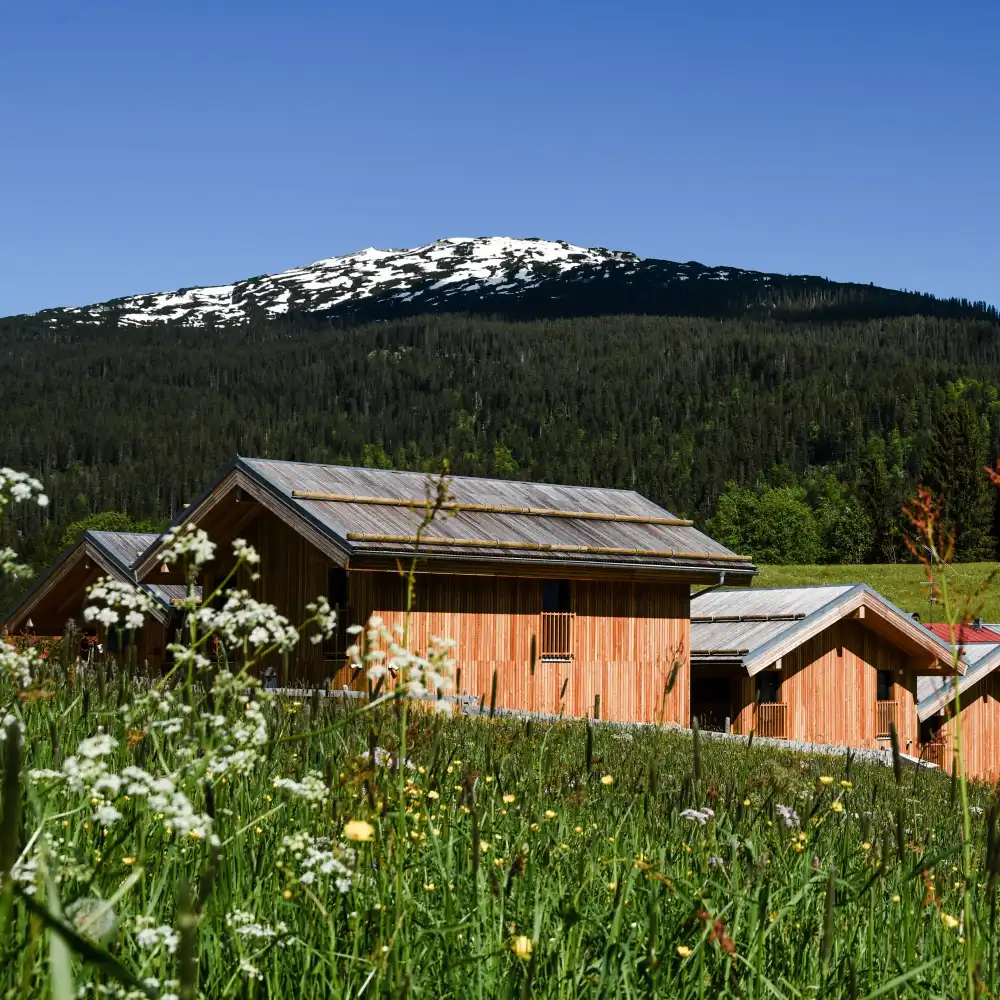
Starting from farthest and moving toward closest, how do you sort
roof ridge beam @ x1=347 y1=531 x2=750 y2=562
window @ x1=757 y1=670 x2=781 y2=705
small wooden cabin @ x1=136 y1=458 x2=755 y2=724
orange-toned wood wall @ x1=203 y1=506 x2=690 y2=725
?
window @ x1=757 y1=670 x2=781 y2=705 → orange-toned wood wall @ x1=203 y1=506 x2=690 y2=725 → small wooden cabin @ x1=136 y1=458 x2=755 y2=724 → roof ridge beam @ x1=347 y1=531 x2=750 y2=562

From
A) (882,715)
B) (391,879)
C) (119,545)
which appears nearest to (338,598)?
(119,545)

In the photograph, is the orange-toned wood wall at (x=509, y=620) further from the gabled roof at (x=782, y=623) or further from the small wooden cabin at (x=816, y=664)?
the small wooden cabin at (x=816, y=664)

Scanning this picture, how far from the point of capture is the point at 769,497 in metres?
152

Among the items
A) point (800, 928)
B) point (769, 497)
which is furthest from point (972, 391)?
point (800, 928)

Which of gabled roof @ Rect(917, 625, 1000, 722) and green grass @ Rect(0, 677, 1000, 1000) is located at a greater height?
green grass @ Rect(0, 677, 1000, 1000)

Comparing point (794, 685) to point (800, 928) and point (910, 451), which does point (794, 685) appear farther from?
point (910, 451)

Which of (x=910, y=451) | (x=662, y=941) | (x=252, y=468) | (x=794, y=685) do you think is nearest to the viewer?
(x=662, y=941)

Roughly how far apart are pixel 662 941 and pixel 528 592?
25543 millimetres

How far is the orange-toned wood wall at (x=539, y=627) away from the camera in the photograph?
27203 mm

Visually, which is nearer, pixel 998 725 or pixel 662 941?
pixel 662 941

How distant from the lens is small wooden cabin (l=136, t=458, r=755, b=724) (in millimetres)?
26516

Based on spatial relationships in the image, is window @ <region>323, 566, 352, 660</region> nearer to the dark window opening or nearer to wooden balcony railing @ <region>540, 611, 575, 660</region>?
wooden balcony railing @ <region>540, 611, 575, 660</region>

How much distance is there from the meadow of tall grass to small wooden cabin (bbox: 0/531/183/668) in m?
30.0

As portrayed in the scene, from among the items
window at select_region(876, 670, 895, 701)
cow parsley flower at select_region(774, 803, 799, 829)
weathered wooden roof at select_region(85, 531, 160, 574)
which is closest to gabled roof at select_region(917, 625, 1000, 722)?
window at select_region(876, 670, 895, 701)
